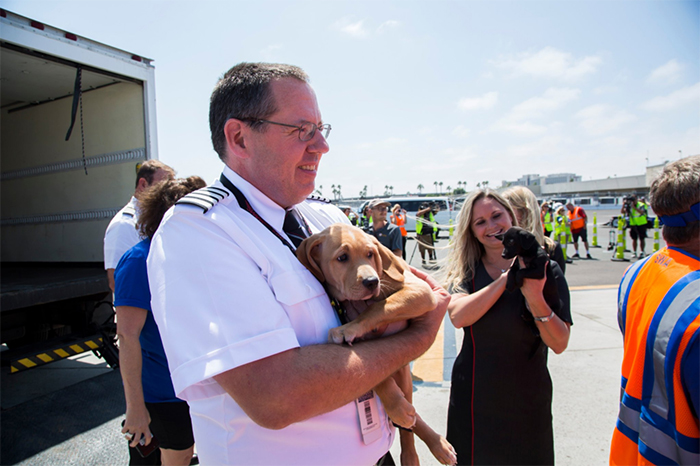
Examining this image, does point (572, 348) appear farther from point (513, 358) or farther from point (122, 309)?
point (122, 309)

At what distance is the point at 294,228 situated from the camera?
1881mm

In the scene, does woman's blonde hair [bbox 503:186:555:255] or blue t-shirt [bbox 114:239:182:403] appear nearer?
blue t-shirt [bbox 114:239:182:403]

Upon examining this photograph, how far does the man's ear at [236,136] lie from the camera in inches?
61.9

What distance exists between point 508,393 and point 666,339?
1.00m

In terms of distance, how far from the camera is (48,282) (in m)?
4.82

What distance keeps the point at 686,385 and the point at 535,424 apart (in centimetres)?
104

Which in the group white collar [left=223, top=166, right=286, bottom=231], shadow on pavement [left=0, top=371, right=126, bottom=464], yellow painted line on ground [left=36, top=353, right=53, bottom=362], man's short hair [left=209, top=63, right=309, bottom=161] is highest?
man's short hair [left=209, top=63, right=309, bottom=161]

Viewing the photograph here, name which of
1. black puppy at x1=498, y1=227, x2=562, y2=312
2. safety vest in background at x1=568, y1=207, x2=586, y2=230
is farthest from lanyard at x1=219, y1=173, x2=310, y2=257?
safety vest in background at x1=568, y1=207, x2=586, y2=230

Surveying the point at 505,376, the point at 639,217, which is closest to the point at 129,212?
the point at 505,376

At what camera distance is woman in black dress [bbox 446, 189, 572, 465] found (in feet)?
7.56

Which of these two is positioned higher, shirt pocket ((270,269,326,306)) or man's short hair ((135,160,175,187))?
man's short hair ((135,160,175,187))

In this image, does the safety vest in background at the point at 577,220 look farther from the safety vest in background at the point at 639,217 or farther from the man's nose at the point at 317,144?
the man's nose at the point at 317,144

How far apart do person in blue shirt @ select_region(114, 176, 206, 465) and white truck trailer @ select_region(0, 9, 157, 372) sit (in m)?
2.54

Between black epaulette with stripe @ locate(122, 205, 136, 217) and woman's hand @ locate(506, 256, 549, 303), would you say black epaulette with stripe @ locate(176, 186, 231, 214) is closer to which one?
woman's hand @ locate(506, 256, 549, 303)
